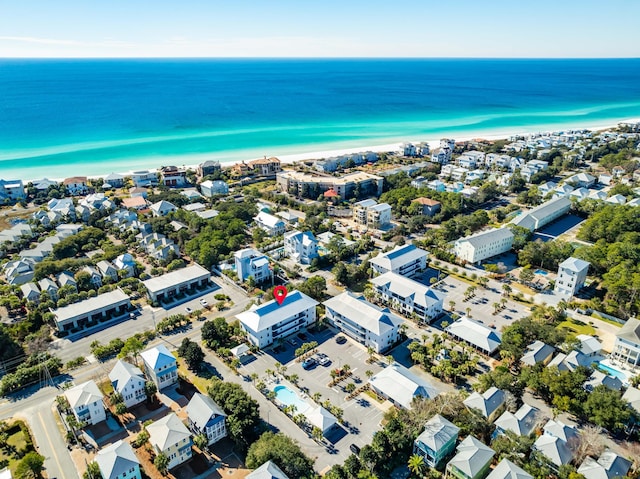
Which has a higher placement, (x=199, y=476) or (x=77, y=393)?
(x=77, y=393)

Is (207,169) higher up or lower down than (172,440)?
higher up

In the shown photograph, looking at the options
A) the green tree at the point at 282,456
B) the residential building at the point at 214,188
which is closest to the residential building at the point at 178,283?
the green tree at the point at 282,456

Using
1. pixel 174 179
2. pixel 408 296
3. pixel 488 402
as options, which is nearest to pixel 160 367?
pixel 408 296

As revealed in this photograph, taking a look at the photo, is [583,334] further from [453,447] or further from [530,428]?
[453,447]

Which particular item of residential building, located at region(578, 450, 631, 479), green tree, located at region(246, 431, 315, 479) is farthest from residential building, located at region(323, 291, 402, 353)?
residential building, located at region(578, 450, 631, 479)

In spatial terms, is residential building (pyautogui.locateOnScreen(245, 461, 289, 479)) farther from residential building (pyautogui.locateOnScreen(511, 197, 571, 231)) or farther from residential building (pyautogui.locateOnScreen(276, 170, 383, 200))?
residential building (pyautogui.locateOnScreen(276, 170, 383, 200))

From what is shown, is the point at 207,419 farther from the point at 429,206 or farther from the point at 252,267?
the point at 429,206

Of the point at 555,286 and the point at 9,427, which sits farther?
the point at 555,286

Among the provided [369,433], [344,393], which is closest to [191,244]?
[344,393]
